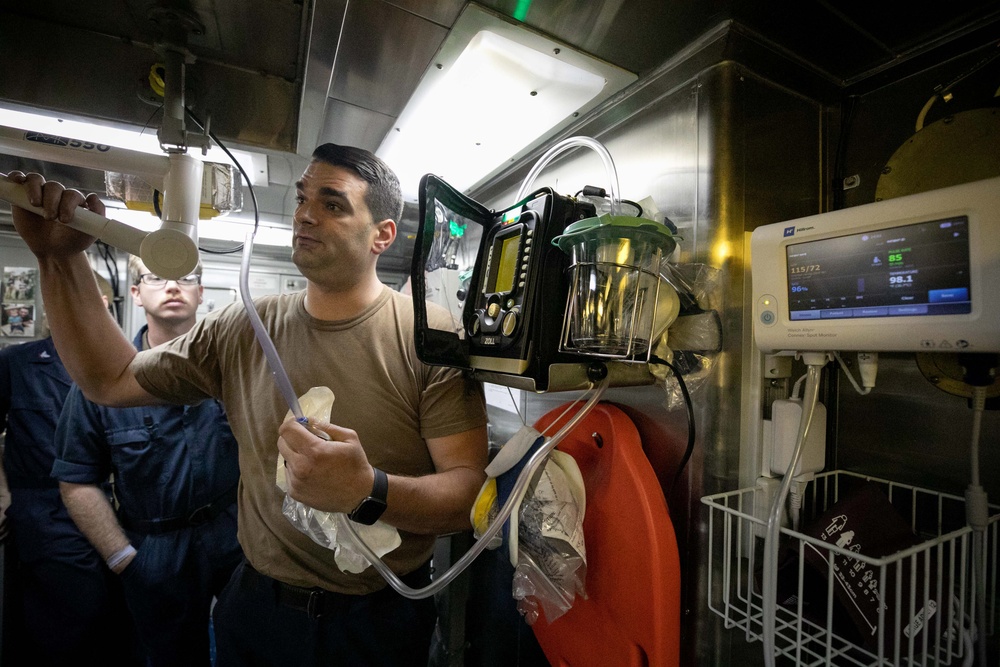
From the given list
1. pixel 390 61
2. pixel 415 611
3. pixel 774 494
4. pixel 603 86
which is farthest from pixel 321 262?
pixel 774 494

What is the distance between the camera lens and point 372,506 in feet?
2.69

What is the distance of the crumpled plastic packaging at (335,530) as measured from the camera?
2.91 ft

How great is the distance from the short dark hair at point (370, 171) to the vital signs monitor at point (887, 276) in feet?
3.27

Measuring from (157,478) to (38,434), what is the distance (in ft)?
2.35

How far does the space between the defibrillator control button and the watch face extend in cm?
42

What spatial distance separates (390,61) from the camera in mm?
1067

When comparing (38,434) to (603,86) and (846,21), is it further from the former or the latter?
(846,21)

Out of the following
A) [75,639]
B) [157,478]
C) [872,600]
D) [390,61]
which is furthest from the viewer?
[75,639]

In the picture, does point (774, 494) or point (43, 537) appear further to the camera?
point (43, 537)

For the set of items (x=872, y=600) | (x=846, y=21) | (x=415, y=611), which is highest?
(x=846, y=21)

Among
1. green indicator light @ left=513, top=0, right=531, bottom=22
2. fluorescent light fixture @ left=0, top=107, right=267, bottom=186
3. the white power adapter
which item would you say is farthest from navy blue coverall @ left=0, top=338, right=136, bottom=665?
the white power adapter

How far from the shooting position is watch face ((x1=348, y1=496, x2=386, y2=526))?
2.67 ft

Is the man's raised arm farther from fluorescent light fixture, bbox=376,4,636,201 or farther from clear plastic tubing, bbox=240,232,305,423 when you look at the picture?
fluorescent light fixture, bbox=376,4,636,201

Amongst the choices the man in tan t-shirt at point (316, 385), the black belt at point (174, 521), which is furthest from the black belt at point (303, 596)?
the black belt at point (174, 521)
